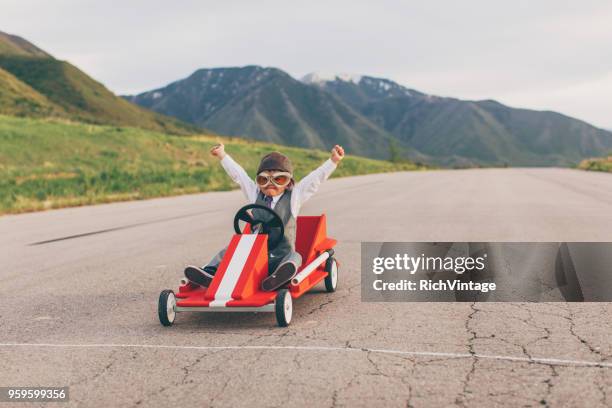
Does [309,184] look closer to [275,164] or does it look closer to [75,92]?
[275,164]

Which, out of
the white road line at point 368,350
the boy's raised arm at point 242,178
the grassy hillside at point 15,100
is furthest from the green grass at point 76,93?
the white road line at point 368,350

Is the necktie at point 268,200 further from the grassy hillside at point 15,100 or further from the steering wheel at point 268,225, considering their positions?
the grassy hillside at point 15,100

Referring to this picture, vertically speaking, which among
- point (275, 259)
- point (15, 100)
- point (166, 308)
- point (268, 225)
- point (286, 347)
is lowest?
point (286, 347)

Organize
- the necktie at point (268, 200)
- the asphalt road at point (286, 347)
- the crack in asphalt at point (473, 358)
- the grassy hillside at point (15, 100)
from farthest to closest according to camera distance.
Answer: the grassy hillside at point (15, 100), the necktie at point (268, 200), the asphalt road at point (286, 347), the crack in asphalt at point (473, 358)

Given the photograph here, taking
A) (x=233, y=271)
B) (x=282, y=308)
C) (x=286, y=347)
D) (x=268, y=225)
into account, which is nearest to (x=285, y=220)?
(x=268, y=225)

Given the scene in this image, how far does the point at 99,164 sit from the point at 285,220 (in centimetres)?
4063

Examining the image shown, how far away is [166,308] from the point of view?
5.77 meters

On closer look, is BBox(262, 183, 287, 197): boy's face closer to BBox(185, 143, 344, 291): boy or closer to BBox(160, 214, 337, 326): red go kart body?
BBox(185, 143, 344, 291): boy

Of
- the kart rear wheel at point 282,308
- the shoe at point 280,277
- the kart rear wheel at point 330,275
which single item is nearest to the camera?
the kart rear wheel at point 282,308

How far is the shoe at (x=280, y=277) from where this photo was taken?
6031mm

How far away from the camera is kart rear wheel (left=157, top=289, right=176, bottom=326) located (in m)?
5.77

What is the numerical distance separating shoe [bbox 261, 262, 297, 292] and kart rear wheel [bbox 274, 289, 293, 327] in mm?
217

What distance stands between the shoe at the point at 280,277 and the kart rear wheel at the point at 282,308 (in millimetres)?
217

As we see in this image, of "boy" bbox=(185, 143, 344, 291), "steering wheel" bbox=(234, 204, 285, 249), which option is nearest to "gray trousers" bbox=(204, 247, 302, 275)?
"boy" bbox=(185, 143, 344, 291)
